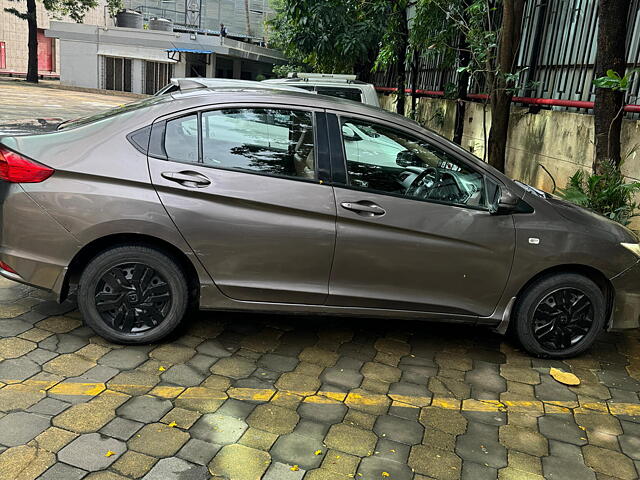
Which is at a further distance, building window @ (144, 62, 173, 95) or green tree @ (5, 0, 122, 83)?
building window @ (144, 62, 173, 95)

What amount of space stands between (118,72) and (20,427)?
3643 cm

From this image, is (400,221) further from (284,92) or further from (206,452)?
(206,452)

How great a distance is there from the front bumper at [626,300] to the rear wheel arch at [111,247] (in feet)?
9.35

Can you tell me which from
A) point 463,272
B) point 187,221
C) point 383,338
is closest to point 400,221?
point 463,272

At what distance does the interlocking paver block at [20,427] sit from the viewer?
2753 mm

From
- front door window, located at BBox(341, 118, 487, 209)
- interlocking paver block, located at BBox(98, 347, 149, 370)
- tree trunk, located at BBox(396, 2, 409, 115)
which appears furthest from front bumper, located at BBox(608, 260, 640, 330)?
tree trunk, located at BBox(396, 2, 409, 115)

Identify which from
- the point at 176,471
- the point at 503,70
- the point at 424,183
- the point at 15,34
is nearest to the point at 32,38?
the point at 15,34

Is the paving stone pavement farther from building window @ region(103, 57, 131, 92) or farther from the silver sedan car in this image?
building window @ region(103, 57, 131, 92)

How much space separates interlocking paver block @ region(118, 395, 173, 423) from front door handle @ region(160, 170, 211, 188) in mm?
1251

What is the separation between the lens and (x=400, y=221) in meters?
3.73

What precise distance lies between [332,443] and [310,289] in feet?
3.48

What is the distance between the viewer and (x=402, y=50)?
13008 millimetres

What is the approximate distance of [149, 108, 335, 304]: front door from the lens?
3.59m

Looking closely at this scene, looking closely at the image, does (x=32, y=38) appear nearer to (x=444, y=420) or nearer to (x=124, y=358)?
(x=124, y=358)
